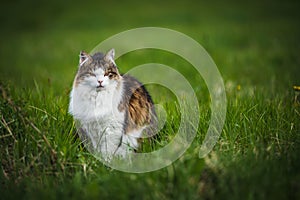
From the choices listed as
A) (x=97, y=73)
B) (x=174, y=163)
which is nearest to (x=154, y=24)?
(x=97, y=73)

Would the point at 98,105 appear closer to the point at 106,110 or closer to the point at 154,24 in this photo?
the point at 106,110

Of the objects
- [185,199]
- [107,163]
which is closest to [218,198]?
[185,199]

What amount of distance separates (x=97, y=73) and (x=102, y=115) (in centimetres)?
37

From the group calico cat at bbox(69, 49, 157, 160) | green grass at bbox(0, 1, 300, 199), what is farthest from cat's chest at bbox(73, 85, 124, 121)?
green grass at bbox(0, 1, 300, 199)

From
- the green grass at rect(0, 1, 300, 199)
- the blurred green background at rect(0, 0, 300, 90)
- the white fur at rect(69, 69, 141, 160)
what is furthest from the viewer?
the blurred green background at rect(0, 0, 300, 90)

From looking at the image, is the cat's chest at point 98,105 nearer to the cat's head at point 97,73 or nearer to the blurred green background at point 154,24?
A: the cat's head at point 97,73

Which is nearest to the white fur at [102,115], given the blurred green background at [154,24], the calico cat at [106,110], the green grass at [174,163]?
the calico cat at [106,110]

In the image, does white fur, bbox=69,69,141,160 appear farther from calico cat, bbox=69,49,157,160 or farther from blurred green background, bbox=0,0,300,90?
blurred green background, bbox=0,0,300,90

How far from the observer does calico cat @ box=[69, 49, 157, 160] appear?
339 cm

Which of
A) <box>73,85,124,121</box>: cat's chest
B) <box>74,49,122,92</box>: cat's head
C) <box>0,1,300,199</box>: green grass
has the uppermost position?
<box>74,49,122,92</box>: cat's head

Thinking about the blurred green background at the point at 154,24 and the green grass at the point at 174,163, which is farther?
the blurred green background at the point at 154,24

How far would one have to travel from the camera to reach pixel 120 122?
339cm

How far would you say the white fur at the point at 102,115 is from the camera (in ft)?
11.1

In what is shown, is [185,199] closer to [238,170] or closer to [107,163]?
[238,170]
